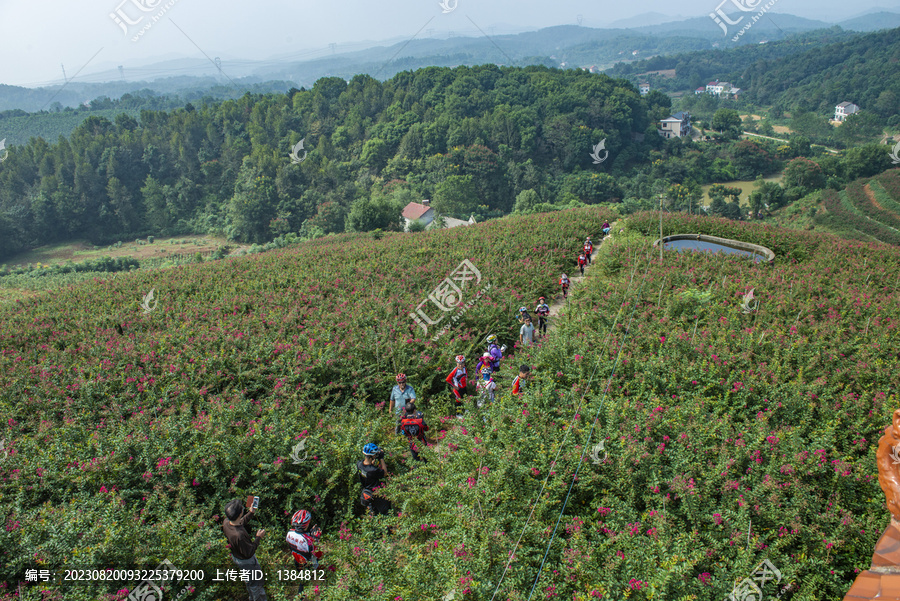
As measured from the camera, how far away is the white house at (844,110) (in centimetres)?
9504

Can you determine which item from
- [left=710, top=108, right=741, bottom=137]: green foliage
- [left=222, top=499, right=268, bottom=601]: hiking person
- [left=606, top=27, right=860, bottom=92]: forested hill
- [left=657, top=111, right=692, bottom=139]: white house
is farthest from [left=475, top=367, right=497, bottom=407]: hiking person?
[left=606, top=27, right=860, bottom=92]: forested hill

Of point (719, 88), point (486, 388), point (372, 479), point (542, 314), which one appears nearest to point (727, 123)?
point (719, 88)

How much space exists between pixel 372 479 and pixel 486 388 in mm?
2411

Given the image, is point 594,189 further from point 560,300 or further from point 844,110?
point 844,110

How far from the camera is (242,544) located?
4.40 meters

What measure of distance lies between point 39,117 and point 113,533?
137323 millimetres

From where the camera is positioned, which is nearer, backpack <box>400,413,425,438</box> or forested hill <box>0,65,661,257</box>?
backpack <box>400,413,425,438</box>

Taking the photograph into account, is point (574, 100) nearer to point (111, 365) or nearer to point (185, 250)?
point (185, 250)

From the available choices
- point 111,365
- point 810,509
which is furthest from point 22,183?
point 810,509

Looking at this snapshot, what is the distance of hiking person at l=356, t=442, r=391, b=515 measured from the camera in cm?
554

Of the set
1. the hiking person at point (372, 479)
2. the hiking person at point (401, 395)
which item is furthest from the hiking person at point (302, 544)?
the hiking person at point (401, 395)

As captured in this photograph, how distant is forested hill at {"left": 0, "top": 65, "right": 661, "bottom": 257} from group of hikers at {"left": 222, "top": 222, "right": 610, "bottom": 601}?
33.3 m

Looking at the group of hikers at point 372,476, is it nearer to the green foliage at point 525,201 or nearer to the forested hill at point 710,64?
the green foliage at point 525,201

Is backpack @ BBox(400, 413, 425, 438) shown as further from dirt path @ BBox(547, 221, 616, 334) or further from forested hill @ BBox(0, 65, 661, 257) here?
forested hill @ BBox(0, 65, 661, 257)
